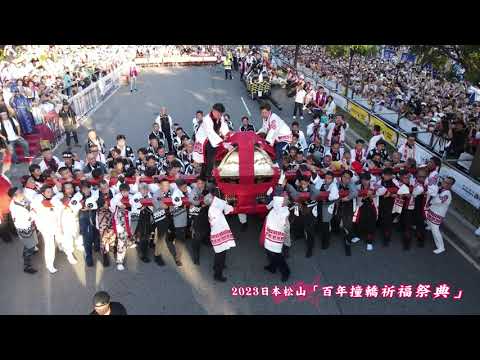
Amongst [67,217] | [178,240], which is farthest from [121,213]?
[178,240]

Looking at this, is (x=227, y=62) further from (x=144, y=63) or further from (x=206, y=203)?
(x=206, y=203)

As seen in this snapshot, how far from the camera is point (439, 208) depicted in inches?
249

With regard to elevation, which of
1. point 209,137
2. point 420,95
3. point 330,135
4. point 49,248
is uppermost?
point 209,137

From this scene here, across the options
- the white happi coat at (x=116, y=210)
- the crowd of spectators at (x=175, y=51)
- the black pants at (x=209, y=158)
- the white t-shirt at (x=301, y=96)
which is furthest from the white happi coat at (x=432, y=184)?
the crowd of spectators at (x=175, y=51)

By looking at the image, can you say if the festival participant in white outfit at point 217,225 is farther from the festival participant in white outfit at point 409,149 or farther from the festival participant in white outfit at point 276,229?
the festival participant in white outfit at point 409,149

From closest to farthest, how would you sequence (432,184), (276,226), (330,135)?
(276,226) → (432,184) → (330,135)

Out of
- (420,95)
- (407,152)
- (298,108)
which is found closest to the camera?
(407,152)

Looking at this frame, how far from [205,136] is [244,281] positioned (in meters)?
2.88

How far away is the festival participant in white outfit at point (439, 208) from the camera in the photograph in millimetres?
6176

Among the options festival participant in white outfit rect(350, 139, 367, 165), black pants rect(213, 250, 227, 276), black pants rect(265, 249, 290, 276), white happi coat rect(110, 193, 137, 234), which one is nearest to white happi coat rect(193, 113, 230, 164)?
white happi coat rect(110, 193, 137, 234)

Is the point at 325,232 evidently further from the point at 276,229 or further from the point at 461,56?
the point at 461,56

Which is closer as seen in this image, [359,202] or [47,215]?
[47,215]

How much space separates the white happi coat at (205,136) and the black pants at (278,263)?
7.68ft

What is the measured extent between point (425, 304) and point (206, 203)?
3.69m
